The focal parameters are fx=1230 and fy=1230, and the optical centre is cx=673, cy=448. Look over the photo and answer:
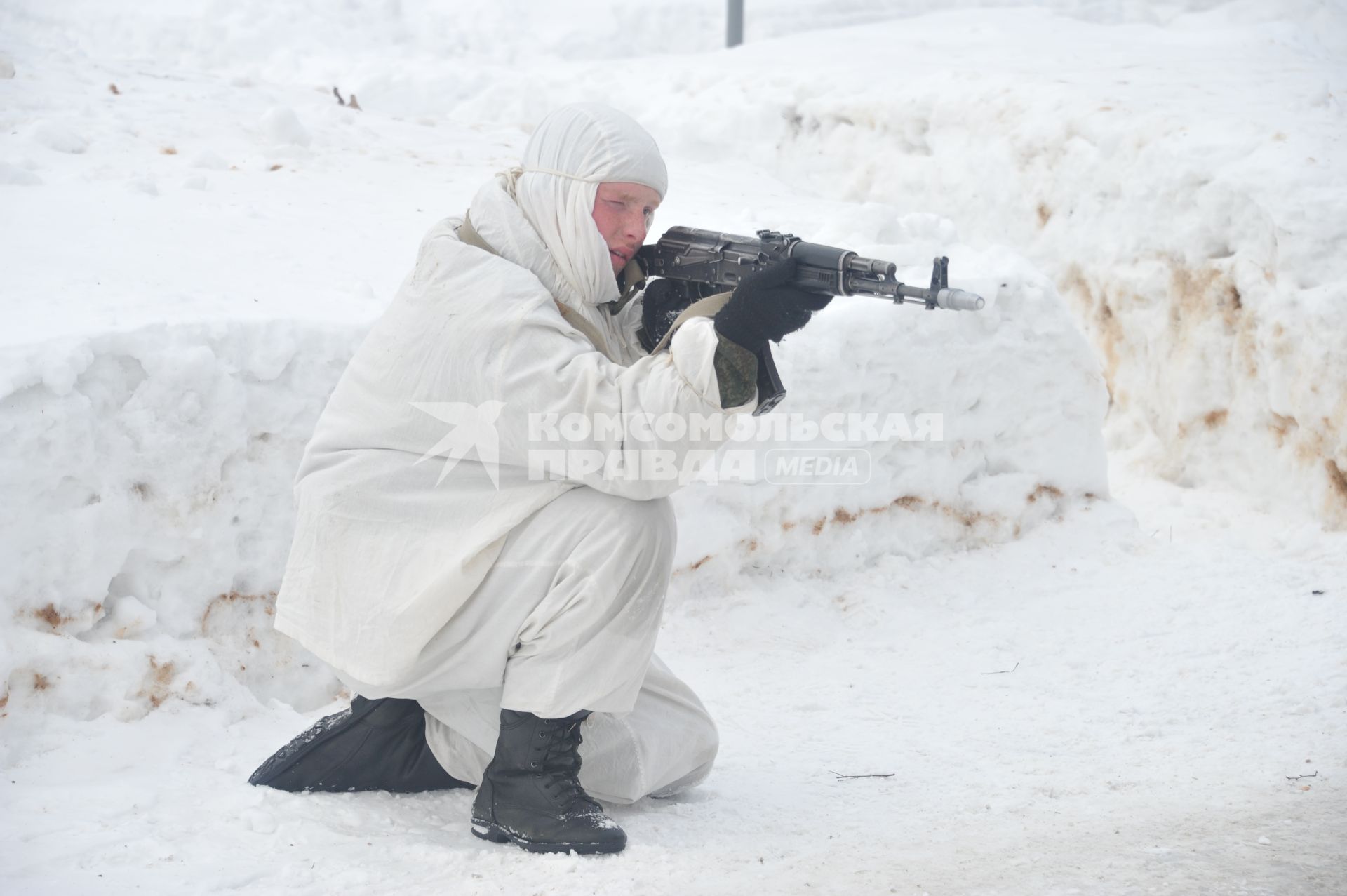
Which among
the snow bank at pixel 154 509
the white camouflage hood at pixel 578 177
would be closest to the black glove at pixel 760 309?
the white camouflage hood at pixel 578 177

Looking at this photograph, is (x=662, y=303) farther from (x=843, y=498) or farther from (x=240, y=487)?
(x=843, y=498)

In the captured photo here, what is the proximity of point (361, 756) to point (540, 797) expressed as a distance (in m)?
0.43

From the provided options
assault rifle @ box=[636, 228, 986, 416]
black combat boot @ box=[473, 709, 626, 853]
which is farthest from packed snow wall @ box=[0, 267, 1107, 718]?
assault rifle @ box=[636, 228, 986, 416]

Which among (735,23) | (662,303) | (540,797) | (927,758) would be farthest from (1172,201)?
(735,23)

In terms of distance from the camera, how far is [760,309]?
207 cm

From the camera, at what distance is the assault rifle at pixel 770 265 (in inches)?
81.9

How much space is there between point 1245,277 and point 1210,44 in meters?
2.78

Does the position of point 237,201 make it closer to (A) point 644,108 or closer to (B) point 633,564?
(B) point 633,564

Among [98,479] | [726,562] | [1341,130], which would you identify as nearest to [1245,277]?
[1341,130]

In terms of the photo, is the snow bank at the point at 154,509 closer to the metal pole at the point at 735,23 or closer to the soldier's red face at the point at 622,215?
the soldier's red face at the point at 622,215

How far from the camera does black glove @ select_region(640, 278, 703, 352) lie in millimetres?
2471

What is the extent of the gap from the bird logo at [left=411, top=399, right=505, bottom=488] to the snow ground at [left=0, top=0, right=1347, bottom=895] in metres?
0.69

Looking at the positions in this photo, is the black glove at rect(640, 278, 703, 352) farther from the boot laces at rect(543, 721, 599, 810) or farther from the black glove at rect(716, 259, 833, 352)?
the boot laces at rect(543, 721, 599, 810)

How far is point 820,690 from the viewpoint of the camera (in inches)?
130
